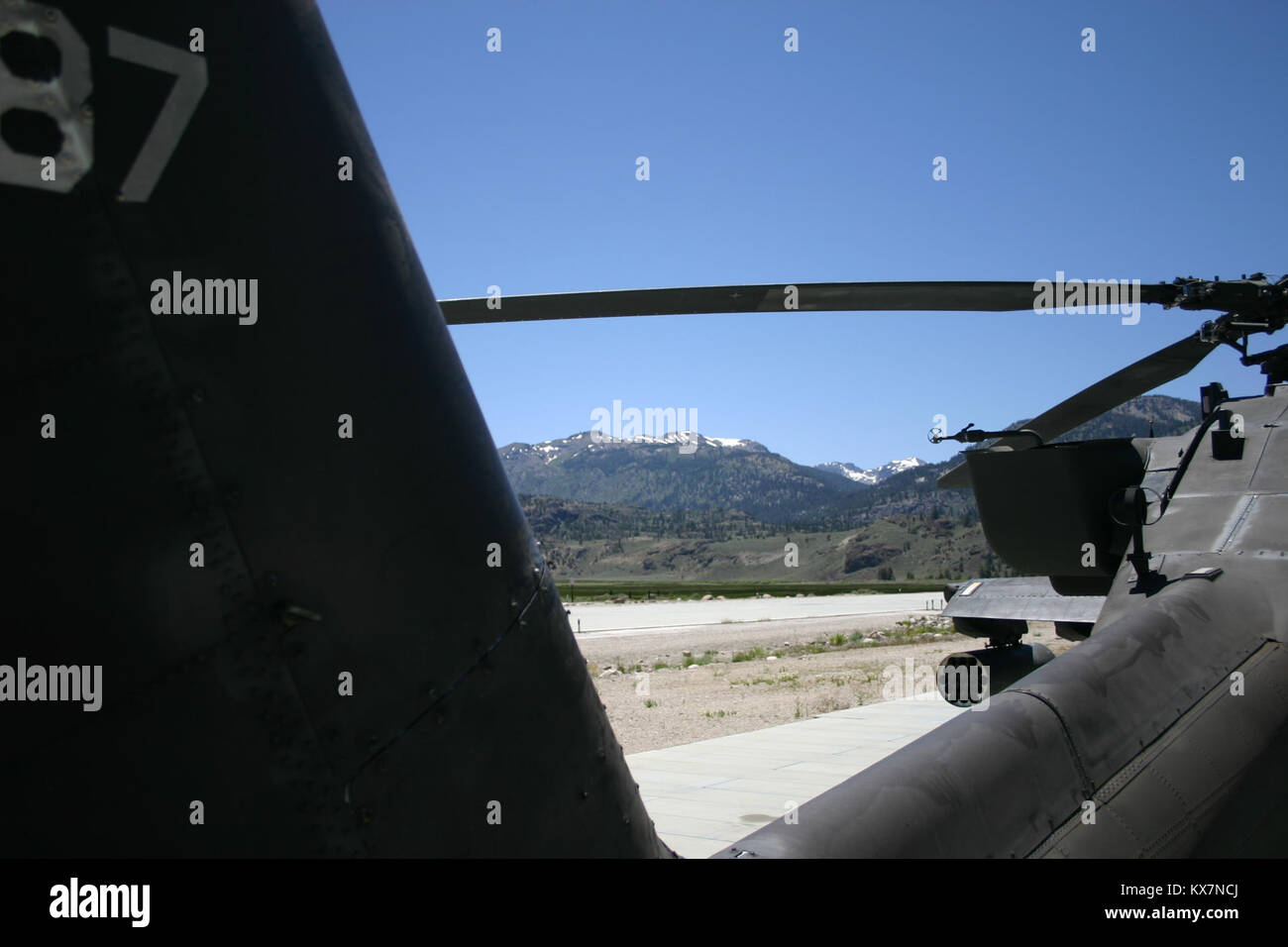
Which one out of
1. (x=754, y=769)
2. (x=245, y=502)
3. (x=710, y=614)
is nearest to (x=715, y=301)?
(x=245, y=502)

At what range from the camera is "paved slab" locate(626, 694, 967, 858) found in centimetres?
875

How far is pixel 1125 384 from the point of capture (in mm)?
7441

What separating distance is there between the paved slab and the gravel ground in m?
0.93

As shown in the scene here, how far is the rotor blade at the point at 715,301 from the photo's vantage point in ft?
15.1

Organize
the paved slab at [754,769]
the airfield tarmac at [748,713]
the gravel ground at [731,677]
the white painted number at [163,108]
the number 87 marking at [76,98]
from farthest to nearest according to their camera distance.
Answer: the gravel ground at [731,677]
the airfield tarmac at [748,713]
the paved slab at [754,769]
the white painted number at [163,108]
the number 87 marking at [76,98]

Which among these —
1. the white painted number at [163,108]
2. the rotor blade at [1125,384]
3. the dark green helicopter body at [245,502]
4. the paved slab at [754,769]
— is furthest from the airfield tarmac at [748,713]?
the white painted number at [163,108]

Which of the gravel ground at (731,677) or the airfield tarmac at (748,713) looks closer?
the airfield tarmac at (748,713)

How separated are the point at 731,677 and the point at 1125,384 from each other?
626 inches

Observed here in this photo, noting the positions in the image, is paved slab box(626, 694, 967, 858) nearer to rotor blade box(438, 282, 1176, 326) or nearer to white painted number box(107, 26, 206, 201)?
rotor blade box(438, 282, 1176, 326)

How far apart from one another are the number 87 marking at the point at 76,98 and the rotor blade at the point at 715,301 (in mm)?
2829

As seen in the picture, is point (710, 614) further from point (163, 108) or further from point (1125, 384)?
point (163, 108)

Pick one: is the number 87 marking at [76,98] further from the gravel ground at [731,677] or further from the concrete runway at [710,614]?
the concrete runway at [710,614]

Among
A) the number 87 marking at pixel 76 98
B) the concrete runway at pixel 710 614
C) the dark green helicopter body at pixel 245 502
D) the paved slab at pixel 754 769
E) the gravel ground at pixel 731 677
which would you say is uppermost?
the number 87 marking at pixel 76 98
